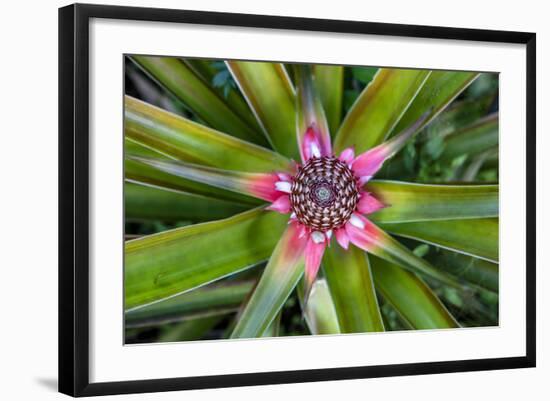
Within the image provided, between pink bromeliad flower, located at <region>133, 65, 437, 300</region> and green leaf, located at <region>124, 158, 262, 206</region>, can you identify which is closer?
green leaf, located at <region>124, 158, 262, 206</region>

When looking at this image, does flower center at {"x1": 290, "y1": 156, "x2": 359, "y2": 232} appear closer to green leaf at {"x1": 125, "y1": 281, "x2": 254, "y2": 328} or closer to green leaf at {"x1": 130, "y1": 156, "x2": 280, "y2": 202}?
green leaf at {"x1": 130, "y1": 156, "x2": 280, "y2": 202}

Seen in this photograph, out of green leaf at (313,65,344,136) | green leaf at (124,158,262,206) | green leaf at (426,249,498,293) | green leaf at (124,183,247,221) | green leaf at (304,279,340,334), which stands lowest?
green leaf at (304,279,340,334)

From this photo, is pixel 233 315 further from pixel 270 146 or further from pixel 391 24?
pixel 391 24

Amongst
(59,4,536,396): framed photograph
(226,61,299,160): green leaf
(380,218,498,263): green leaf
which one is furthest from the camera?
(380,218,498,263): green leaf

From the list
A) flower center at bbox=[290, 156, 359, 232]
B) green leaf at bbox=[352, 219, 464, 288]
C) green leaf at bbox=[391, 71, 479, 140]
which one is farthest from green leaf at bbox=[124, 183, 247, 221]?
green leaf at bbox=[391, 71, 479, 140]

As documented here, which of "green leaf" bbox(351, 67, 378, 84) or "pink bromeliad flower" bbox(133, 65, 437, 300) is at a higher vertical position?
"green leaf" bbox(351, 67, 378, 84)

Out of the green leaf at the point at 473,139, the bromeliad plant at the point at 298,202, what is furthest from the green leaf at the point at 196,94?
the green leaf at the point at 473,139

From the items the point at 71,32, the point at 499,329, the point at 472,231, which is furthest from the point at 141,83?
the point at 499,329
